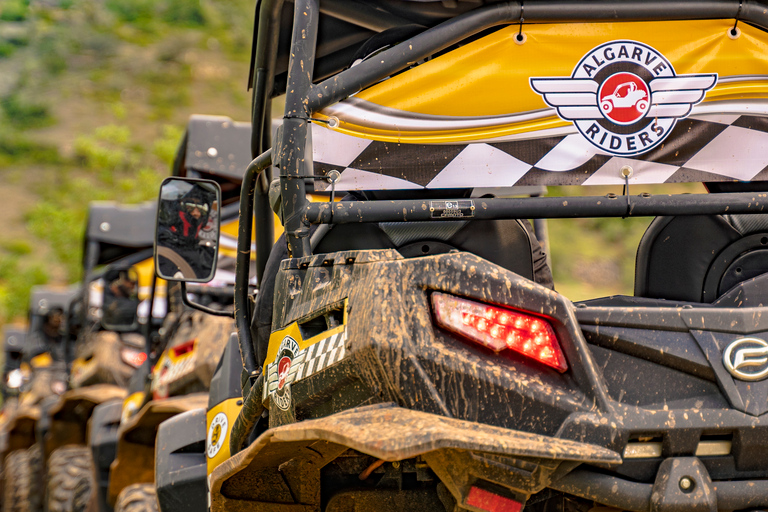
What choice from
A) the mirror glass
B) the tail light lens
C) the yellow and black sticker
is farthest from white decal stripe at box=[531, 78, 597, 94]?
the tail light lens

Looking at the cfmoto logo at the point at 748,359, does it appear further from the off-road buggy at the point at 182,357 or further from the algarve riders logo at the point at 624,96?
the off-road buggy at the point at 182,357

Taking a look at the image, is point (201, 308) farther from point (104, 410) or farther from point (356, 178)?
point (104, 410)

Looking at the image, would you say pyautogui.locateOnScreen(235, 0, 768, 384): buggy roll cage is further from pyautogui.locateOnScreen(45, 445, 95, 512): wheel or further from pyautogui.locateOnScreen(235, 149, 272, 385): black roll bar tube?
pyautogui.locateOnScreen(45, 445, 95, 512): wheel

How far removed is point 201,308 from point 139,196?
51249 mm

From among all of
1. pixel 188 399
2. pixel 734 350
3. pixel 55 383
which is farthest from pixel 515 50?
pixel 55 383

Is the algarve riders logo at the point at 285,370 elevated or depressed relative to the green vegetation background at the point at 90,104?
depressed

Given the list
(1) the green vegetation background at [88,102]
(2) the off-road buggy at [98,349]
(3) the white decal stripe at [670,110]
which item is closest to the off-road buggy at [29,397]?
(2) the off-road buggy at [98,349]

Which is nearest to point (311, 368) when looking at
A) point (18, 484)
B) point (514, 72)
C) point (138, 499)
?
point (514, 72)

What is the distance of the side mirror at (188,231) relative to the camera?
3.67 meters

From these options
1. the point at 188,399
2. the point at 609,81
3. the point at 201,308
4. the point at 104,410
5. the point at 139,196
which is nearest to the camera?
the point at 609,81

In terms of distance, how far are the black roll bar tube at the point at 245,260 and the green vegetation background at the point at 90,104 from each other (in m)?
30.1

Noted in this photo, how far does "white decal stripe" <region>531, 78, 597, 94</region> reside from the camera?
2645 millimetres

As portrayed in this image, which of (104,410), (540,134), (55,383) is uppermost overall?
(540,134)

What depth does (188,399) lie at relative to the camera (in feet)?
16.9
